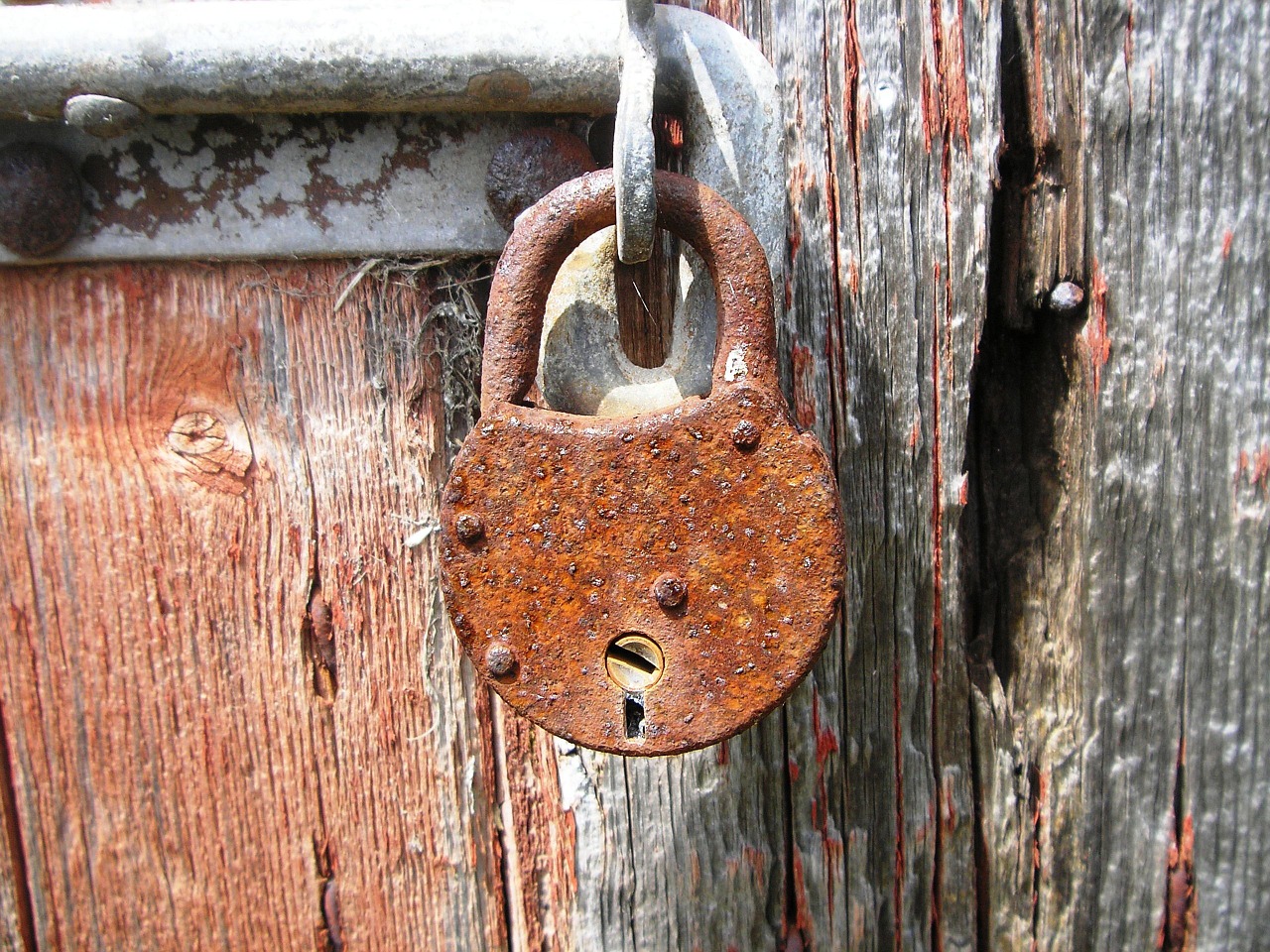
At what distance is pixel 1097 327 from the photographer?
2.16 ft

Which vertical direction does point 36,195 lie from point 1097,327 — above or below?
above

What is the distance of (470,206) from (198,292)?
255 millimetres

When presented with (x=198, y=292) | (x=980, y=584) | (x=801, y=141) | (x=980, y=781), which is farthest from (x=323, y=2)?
(x=980, y=781)

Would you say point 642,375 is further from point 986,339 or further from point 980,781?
point 980,781

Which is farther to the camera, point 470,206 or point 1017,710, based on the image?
point 1017,710

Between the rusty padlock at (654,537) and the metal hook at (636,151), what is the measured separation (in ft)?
0.11

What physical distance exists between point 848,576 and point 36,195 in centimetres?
70

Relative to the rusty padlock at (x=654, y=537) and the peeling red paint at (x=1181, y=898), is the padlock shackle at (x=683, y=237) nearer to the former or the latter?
the rusty padlock at (x=654, y=537)

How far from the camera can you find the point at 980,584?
734 millimetres

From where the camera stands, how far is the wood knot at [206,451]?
695 mm

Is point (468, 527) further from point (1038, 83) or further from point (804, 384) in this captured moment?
point (1038, 83)

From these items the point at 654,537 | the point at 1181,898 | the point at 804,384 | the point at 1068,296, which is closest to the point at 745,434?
the point at 654,537

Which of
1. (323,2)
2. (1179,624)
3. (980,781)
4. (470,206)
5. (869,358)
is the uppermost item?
(323,2)

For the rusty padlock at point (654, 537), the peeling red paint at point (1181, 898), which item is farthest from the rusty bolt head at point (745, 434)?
the peeling red paint at point (1181, 898)
